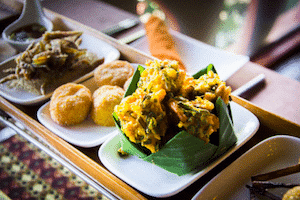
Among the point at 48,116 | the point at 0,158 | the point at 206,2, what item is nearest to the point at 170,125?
the point at 48,116

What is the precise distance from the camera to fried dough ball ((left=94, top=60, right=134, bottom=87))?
163 centimetres

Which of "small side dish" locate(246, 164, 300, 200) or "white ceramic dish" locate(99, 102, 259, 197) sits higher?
"small side dish" locate(246, 164, 300, 200)

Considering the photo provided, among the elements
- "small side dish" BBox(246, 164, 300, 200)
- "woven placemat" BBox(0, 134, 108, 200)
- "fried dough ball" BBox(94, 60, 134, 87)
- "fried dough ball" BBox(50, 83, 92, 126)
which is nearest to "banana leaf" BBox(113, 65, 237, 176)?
"small side dish" BBox(246, 164, 300, 200)

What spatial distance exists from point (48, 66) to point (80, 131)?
1.72 feet

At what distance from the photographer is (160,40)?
2109 millimetres

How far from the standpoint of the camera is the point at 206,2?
13.3 ft

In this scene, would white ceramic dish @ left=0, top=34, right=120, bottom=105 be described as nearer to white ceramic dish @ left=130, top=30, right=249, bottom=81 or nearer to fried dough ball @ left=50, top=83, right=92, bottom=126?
fried dough ball @ left=50, top=83, right=92, bottom=126

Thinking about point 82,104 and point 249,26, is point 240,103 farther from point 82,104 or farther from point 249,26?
point 249,26

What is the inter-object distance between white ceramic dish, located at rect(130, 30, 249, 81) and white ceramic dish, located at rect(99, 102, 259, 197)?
18.5 inches

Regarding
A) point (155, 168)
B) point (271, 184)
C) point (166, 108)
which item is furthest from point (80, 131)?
point (271, 184)

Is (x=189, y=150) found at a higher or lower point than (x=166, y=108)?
Answer: lower

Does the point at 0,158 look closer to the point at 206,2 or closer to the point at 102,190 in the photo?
the point at 102,190

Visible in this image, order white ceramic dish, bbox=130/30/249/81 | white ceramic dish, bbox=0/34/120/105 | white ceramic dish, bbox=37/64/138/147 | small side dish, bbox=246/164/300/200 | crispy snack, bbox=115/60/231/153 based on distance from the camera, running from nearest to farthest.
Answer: small side dish, bbox=246/164/300/200 < crispy snack, bbox=115/60/231/153 < white ceramic dish, bbox=37/64/138/147 < white ceramic dish, bbox=0/34/120/105 < white ceramic dish, bbox=130/30/249/81

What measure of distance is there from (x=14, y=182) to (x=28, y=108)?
2.00 feet
